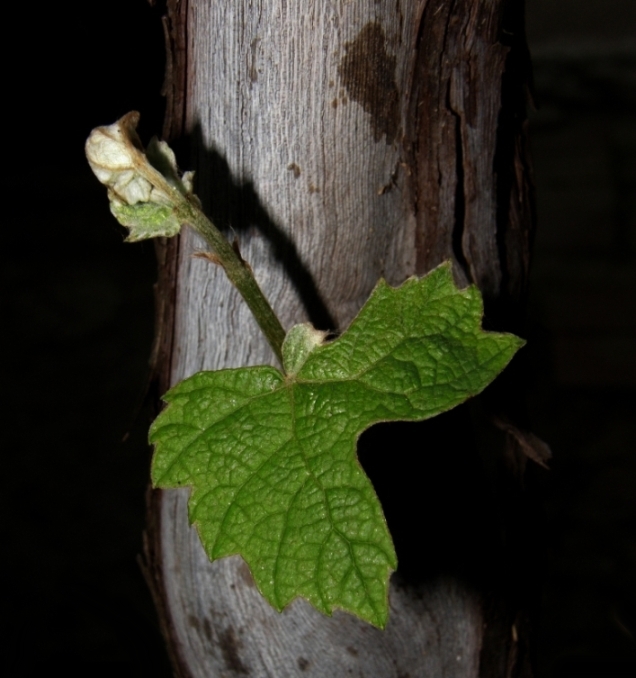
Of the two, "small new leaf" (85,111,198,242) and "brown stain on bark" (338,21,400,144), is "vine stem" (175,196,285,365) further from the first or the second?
"brown stain on bark" (338,21,400,144)

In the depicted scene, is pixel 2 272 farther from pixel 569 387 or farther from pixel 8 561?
pixel 569 387

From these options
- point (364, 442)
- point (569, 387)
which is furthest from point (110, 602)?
point (364, 442)

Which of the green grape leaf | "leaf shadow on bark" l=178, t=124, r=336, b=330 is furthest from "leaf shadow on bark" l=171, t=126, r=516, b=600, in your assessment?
the green grape leaf

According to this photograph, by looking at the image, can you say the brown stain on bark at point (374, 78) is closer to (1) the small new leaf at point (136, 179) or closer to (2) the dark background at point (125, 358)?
(1) the small new leaf at point (136, 179)

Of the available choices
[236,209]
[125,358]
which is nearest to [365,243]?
[236,209]

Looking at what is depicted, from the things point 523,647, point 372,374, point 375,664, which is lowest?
point 523,647

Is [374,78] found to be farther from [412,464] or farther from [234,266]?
[412,464]
